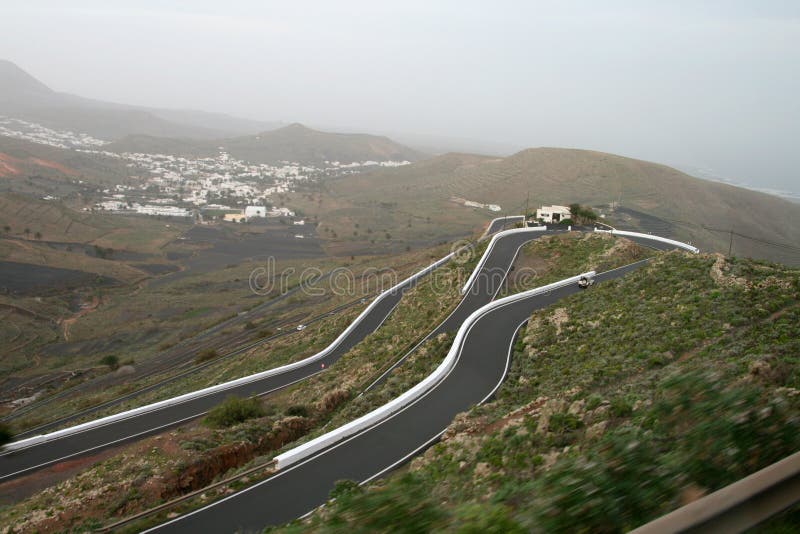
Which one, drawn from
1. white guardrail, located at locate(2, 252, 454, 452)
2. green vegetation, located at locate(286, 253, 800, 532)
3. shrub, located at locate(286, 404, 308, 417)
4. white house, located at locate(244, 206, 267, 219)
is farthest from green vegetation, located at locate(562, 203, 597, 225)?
white house, located at locate(244, 206, 267, 219)

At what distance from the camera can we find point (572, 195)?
84000 mm

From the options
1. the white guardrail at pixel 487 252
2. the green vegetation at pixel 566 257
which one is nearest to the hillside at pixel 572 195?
the white guardrail at pixel 487 252

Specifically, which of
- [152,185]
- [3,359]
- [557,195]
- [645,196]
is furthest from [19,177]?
[645,196]

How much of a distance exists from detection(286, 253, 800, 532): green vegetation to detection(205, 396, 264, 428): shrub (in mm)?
6448

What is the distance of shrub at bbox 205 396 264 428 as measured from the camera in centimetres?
1276

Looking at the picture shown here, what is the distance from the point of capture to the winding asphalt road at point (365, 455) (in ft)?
24.3

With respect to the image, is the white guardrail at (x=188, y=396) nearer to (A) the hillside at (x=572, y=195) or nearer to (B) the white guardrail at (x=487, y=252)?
(B) the white guardrail at (x=487, y=252)

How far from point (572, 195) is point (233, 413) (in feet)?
264

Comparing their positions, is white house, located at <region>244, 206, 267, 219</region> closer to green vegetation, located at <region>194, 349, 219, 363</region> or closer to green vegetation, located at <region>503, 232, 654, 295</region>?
green vegetation, located at <region>194, 349, 219, 363</region>

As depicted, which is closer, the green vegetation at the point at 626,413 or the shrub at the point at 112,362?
the green vegetation at the point at 626,413

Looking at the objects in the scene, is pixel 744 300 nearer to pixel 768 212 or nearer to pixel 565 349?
pixel 565 349

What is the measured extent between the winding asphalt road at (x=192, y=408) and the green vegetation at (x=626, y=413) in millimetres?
5285

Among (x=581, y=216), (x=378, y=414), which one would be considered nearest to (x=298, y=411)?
(x=378, y=414)

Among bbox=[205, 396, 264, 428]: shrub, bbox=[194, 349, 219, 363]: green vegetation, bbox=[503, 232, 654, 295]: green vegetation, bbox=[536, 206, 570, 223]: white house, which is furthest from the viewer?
bbox=[536, 206, 570, 223]: white house
